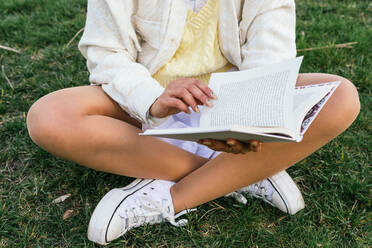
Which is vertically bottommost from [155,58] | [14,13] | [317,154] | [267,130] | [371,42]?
[14,13]

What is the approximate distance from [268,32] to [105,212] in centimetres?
73

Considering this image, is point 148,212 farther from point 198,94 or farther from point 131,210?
point 198,94

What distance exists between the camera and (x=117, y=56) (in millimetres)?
1270

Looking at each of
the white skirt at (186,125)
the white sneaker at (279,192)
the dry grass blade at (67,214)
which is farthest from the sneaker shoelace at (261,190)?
the dry grass blade at (67,214)

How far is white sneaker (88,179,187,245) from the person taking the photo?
120cm

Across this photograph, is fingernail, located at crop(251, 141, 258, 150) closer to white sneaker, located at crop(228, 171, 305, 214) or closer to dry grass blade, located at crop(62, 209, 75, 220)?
white sneaker, located at crop(228, 171, 305, 214)

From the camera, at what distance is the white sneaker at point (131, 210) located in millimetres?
1203

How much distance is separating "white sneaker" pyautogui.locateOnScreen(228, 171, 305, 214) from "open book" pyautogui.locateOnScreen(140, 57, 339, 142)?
35 cm

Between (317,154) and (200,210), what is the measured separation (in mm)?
502

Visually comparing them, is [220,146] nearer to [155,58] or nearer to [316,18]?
[155,58]

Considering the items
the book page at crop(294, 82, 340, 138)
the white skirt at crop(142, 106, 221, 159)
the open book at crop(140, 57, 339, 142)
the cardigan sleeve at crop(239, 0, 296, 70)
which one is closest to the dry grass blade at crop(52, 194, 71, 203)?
the white skirt at crop(142, 106, 221, 159)

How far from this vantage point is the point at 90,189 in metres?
1.42

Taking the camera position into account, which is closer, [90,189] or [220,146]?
[220,146]

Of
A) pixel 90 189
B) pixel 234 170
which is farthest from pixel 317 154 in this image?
pixel 90 189
